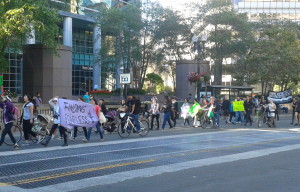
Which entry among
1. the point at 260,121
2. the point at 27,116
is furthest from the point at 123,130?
the point at 260,121

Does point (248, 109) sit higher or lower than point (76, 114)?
lower

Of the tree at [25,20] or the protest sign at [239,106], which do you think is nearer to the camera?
the tree at [25,20]

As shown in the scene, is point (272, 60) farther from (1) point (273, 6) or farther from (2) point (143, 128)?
(1) point (273, 6)

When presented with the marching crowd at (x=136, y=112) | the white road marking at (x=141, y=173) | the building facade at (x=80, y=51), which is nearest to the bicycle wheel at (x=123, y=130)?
the marching crowd at (x=136, y=112)

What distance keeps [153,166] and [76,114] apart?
548 cm

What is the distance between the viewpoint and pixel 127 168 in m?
9.82

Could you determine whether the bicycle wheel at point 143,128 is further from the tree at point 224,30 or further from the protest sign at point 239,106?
the tree at point 224,30

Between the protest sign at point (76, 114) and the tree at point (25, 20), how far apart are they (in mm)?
6811

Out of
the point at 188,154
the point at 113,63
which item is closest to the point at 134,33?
the point at 113,63

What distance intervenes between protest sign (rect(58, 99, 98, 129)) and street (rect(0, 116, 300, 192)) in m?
0.73

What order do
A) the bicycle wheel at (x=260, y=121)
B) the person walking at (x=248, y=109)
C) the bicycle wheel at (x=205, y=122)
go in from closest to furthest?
the bicycle wheel at (x=205, y=122), the bicycle wheel at (x=260, y=121), the person walking at (x=248, y=109)

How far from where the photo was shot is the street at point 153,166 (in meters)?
8.01

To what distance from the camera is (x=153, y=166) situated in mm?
10125

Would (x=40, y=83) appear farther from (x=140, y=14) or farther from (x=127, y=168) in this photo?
(x=127, y=168)
